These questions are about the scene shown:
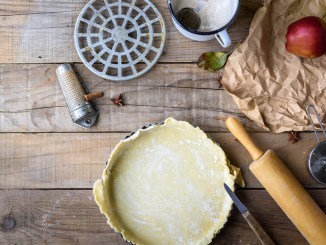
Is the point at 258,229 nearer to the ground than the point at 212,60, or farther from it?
nearer to the ground

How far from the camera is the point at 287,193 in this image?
0.99 metres

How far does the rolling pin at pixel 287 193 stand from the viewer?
0.98 metres

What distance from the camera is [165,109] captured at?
107 centimetres

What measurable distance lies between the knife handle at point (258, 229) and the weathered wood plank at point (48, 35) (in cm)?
38

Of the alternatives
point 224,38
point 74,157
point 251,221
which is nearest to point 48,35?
point 74,157

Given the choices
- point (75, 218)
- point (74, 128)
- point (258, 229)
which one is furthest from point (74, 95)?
point (258, 229)

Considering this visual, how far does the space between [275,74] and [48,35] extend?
541 mm

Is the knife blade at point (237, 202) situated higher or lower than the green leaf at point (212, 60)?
lower

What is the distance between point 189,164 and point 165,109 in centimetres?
14

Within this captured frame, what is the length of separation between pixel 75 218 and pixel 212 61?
Result: 49cm

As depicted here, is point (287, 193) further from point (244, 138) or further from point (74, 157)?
point (74, 157)

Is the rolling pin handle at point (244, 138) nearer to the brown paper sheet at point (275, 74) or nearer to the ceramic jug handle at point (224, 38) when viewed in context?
the brown paper sheet at point (275, 74)

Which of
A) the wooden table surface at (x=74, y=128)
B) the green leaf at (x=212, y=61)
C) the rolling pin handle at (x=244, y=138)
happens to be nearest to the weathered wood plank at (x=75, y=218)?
the wooden table surface at (x=74, y=128)

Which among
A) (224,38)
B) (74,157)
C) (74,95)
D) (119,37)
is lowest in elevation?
(74,157)
